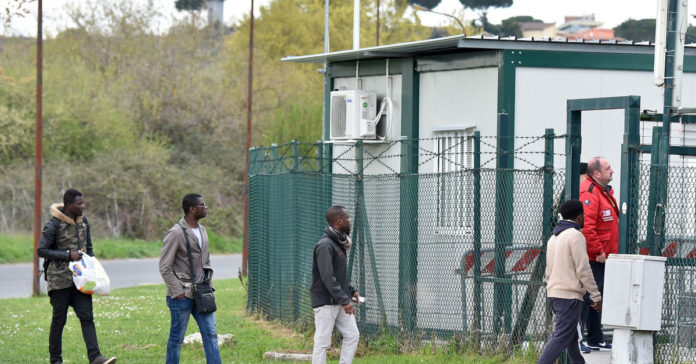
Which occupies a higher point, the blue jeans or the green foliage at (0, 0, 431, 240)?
the green foliage at (0, 0, 431, 240)

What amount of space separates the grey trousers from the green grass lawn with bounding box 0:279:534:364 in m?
1.38


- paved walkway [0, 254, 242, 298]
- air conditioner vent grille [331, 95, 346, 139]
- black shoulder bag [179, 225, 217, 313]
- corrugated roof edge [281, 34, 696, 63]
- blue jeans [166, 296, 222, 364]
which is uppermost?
corrugated roof edge [281, 34, 696, 63]

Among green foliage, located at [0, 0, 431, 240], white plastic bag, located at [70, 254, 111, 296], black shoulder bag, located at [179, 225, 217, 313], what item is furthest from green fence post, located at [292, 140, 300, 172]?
green foliage, located at [0, 0, 431, 240]

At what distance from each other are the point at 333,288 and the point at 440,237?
2523 millimetres

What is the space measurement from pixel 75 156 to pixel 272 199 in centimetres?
2353

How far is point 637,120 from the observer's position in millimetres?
9656

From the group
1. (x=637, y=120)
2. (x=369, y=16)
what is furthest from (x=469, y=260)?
(x=369, y=16)

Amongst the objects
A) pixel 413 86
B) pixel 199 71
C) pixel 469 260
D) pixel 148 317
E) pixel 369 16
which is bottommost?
pixel 148 317

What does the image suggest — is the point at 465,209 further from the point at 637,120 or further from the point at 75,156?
the point at 75,156

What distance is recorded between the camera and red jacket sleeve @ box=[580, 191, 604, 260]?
1025 centimetres

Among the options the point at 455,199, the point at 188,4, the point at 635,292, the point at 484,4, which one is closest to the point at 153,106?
the point at 484,4

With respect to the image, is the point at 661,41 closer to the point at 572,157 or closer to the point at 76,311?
the point at 572,157

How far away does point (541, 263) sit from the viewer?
1051 cm

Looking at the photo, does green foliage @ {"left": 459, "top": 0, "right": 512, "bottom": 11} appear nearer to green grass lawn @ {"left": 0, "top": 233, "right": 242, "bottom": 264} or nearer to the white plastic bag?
green grass lawn @ {"left": 0, "top": 233, "right": 242, "bottom": 264}
